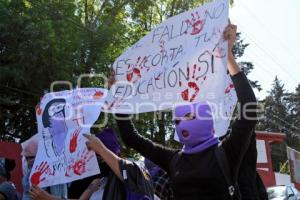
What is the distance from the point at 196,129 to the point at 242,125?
0.85 ft

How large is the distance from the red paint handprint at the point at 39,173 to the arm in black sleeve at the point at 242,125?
1712 millimetres

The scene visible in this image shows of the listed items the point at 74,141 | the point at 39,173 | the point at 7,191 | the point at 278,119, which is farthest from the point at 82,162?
the point at 278,119

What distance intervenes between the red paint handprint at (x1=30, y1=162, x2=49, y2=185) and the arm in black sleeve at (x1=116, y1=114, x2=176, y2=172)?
2.49ft

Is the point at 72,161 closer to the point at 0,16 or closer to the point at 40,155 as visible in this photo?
the point at 40,155

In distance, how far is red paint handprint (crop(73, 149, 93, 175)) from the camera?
3745 millimetres

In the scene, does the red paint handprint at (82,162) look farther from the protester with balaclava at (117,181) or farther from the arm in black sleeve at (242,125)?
the arm in black sleeve at (242,125)

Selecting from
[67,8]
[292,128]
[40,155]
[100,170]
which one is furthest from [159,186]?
[292,128]

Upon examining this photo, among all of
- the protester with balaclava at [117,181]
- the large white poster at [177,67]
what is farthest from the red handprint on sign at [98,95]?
the protester with balaclava at [117,181]

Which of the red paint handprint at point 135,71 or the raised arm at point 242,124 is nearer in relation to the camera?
the raised arm at point 242,124

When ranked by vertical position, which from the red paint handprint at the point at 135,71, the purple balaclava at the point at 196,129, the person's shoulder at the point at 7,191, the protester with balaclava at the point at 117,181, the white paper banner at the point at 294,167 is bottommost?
the white paper banner at the point at 294,167

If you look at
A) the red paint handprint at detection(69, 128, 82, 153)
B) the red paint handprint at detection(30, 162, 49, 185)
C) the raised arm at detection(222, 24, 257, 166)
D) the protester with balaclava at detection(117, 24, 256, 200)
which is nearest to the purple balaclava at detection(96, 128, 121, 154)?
the red paint handprint at detection(69, 128, 82, 153)

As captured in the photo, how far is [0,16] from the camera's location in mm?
14172

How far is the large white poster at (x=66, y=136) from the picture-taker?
12.5 feet

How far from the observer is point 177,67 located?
383cm
